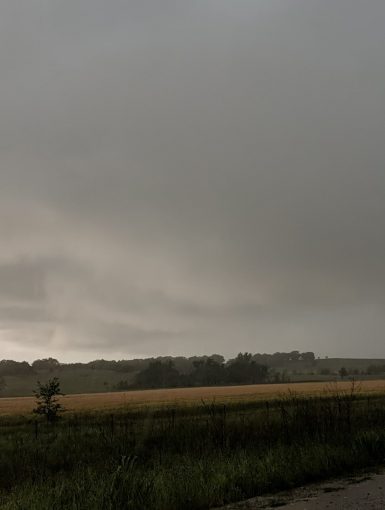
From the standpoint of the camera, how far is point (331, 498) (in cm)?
938

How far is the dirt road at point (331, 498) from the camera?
8.84 m

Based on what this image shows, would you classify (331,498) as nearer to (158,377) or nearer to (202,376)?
(158,377)

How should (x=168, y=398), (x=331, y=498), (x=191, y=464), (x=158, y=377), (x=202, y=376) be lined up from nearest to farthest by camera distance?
(x=331, y=498), (x=191, y=464), (x=168, y=398), (x=158, y=377), (x=202, y=376)

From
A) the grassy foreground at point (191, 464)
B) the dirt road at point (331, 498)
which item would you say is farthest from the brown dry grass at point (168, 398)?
the dirt road at point (331, 498)

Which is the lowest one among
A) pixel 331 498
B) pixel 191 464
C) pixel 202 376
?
pixel 331 498

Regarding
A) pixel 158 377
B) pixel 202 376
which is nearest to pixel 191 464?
pixel 158 377

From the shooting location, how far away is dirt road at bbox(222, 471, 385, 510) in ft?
29.0

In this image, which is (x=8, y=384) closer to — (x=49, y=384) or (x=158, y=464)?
(x=49, y=384)

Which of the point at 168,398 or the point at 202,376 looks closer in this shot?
the point at 168,398

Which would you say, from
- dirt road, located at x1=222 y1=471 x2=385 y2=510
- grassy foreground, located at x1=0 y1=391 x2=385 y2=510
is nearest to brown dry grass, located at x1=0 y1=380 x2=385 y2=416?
grassy foreground, located at x1=0 y1=391 x2=385 y2=510

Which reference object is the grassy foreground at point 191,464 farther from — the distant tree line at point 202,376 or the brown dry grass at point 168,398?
the distant tree line at point 202,376

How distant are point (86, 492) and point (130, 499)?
989 mm

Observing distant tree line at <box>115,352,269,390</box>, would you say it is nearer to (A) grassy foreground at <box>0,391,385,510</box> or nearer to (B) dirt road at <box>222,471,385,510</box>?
(A) grassy foreground at <box>0,391,385,510</box>

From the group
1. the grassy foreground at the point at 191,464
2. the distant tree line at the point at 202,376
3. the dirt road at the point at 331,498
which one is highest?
the distant tree line at the point at 202,376
